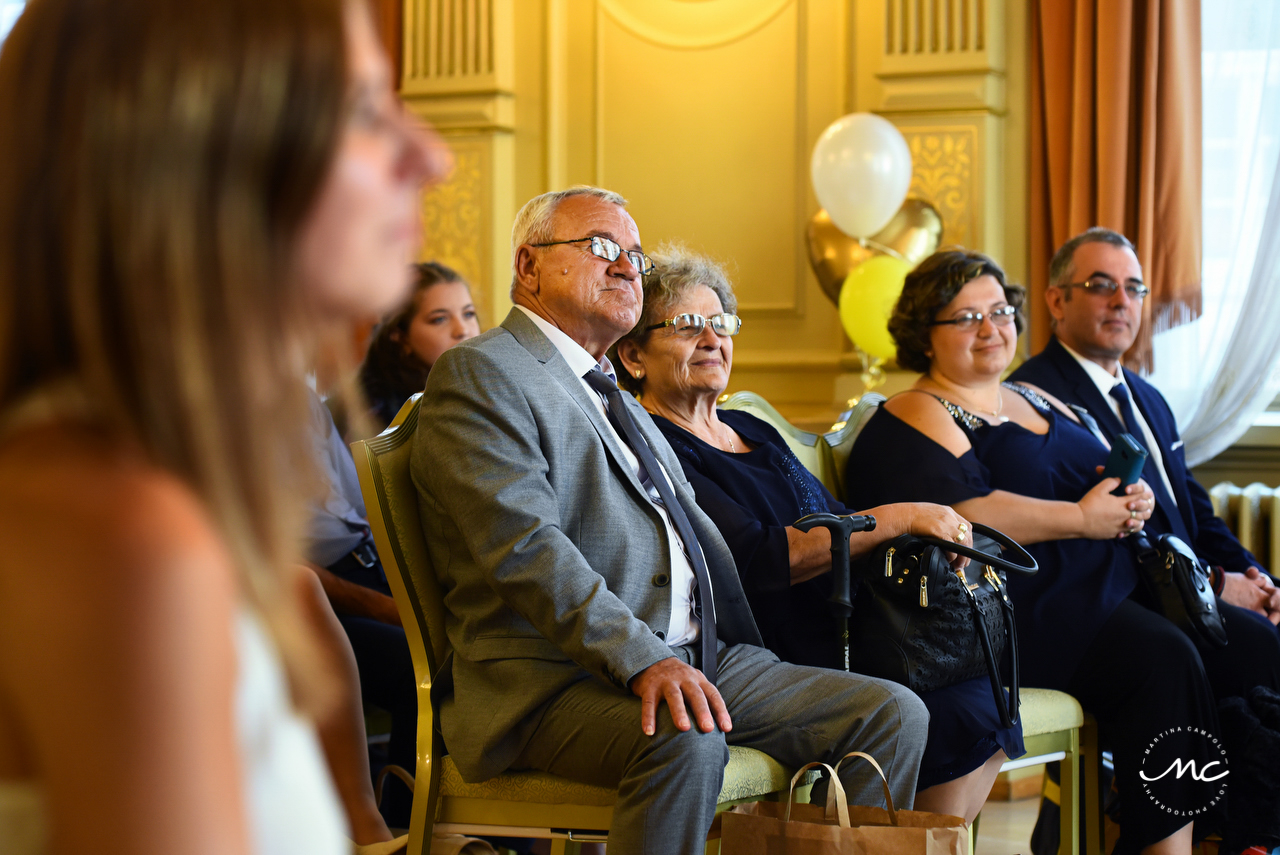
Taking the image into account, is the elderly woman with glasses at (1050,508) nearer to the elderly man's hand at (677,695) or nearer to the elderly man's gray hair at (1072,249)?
the elderly man's gray hair at (1072,249)

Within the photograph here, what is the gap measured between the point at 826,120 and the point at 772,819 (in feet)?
12.1

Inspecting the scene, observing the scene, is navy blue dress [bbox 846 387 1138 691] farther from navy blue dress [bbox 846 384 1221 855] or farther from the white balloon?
the white balloon

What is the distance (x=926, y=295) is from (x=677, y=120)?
8.07ft

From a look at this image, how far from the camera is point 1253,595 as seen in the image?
2793 millimetres

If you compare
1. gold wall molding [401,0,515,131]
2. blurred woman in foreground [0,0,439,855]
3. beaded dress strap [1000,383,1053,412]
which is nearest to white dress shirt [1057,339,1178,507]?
beaded dress strap [1000,383,1053,412]

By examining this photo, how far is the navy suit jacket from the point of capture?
118 inches

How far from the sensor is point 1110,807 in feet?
→ 8.21

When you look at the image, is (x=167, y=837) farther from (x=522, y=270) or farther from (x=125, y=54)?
(x=522, y=270)

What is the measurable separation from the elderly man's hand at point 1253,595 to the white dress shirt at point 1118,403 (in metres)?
0.27

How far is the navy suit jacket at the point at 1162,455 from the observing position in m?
3.00

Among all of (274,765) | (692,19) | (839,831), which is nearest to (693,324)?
(839,831)

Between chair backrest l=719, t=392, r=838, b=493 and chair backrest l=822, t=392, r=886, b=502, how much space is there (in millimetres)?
19

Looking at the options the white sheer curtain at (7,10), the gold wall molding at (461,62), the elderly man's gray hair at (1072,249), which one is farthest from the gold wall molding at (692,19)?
the white sheer curtain at (7,10)

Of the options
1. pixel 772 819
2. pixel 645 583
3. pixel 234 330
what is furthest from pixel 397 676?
pixel 234 330
